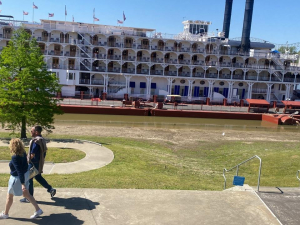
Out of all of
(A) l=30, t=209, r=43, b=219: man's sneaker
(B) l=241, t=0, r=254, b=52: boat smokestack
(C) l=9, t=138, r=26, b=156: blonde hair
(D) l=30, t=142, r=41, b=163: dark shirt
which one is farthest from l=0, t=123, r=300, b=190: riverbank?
(B) l=241, t=0, r=254, b=52: boat smokestack

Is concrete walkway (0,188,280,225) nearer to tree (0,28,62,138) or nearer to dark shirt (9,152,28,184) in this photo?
dark shirt (9,152,28,184)

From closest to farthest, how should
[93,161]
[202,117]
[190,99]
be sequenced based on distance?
[93,161], [202,117], [190,99]

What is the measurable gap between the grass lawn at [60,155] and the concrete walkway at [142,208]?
4804mm

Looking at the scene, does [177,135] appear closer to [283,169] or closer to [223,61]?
[283,169]

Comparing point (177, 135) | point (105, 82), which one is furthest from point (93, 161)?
point (105, 82)

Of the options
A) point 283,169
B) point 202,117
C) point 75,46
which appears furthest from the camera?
point 75,46

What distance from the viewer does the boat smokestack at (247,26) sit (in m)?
52.6

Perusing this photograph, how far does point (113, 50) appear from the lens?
47594mm

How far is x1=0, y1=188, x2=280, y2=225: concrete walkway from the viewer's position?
5.94 metres

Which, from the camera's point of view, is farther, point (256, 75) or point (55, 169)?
point (256, 75)

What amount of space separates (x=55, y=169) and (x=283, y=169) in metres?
9.63

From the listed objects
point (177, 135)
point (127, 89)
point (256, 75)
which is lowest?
point (177, 135)

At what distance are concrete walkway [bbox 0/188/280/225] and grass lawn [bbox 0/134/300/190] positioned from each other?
1.08 metres

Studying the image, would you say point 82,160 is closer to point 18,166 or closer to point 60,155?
point 60,155
